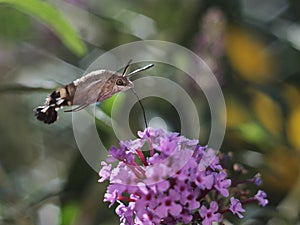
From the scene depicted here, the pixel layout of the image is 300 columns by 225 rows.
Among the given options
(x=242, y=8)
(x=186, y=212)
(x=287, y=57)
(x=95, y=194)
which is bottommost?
(x=186, y=212)

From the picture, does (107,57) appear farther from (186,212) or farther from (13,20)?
(186,212)

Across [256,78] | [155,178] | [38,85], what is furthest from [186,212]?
[256,78]

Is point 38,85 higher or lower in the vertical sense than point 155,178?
higher

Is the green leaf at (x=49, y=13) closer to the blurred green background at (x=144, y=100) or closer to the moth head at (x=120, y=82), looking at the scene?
the blurred green background at (x=144, y=100)

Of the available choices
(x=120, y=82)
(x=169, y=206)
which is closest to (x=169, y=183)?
(x=169, y=206)

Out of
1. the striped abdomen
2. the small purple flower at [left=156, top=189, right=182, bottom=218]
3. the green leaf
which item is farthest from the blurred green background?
the small purple flower at [left=156, top=189, right=182, bottom=218]

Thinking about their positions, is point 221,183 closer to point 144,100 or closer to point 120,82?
point 120,82

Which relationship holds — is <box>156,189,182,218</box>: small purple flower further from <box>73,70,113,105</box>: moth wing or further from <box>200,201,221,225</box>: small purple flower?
<box>73,70,113,105</box>: moth wing

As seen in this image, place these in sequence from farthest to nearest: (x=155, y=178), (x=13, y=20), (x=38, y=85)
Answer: (x=13, y=20), (x=38, y=85), (x=155, y=178)
